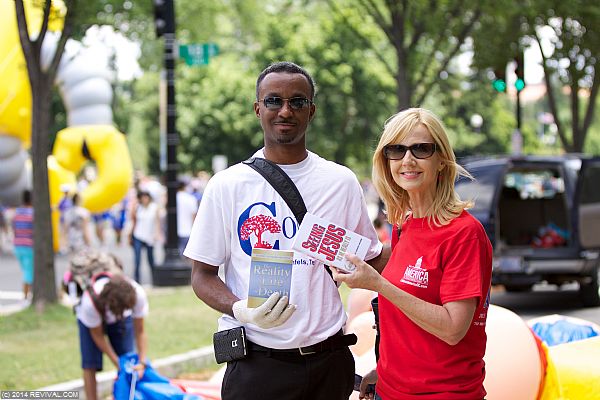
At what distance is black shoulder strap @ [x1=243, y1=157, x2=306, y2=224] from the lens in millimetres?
3328

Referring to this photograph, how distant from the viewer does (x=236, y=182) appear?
11.1 ft

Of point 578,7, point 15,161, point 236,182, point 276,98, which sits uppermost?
point 578,7

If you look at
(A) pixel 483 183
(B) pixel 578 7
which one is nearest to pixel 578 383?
(A) pixel 483 183

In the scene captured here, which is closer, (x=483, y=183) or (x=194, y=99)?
(x=483, y=183)

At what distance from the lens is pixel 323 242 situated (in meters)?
3.02

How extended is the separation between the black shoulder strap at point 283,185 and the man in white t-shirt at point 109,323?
3155 mm

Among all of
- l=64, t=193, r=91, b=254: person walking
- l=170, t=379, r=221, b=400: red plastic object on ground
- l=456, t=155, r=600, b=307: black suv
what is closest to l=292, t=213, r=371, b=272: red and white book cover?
l=170, t=379, r=221, b=400: red plastic object on ground

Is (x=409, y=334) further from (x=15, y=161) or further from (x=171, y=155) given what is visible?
(x=15, y=161)

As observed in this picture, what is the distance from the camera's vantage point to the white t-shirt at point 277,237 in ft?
10.9

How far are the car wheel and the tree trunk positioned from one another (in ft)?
22.7

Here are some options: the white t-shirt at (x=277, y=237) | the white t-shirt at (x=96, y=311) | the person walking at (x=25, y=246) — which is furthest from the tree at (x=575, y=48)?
the white t-shirt at (x=277, y=237)

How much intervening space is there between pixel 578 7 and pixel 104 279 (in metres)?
12.8

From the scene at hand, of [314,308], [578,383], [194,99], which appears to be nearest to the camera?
[314,308]

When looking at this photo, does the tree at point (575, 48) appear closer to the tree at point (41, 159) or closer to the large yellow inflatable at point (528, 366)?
the tree at point (41, 159)
